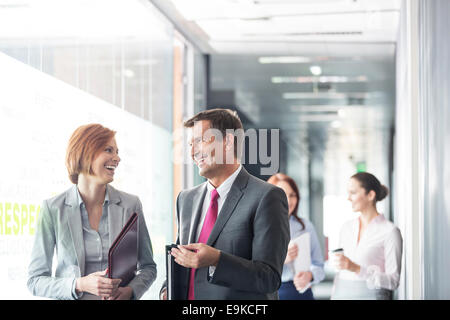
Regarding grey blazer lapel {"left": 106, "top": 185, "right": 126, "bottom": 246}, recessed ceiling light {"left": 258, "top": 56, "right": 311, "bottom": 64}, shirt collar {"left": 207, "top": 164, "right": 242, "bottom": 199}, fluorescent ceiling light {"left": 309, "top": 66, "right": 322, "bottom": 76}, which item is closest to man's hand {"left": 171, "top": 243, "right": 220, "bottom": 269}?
shirt collar {"left": 207, "top": 164, "right": 242, "bottom": 199}

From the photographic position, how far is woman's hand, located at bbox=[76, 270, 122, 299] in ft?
7.57

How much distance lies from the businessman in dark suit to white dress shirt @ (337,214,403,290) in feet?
5.50

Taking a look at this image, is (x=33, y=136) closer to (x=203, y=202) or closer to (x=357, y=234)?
(x=203, y=202)

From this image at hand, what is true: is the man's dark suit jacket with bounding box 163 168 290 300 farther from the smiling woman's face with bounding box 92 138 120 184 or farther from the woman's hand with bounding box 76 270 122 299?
the smiling woman's face with bounding box 92 138 120 184

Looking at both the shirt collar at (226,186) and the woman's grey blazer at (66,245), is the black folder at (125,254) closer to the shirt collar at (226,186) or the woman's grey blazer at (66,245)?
the woman's grey blazer at (66,245)

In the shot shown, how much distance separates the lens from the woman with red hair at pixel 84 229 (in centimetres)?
250

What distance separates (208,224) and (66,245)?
0.66 m

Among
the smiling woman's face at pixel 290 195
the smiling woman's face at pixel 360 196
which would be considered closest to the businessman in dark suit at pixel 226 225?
the smiling woman's face at pixel 360 196

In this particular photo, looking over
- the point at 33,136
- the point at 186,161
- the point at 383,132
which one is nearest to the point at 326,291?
the point at 383,132

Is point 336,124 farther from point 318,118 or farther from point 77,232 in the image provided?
point 77,232

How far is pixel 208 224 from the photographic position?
2264 millimetres

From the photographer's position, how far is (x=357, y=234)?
13.2 feet

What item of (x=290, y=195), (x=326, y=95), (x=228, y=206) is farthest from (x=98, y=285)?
(x=326, y=95)

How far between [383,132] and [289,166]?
2.57m
